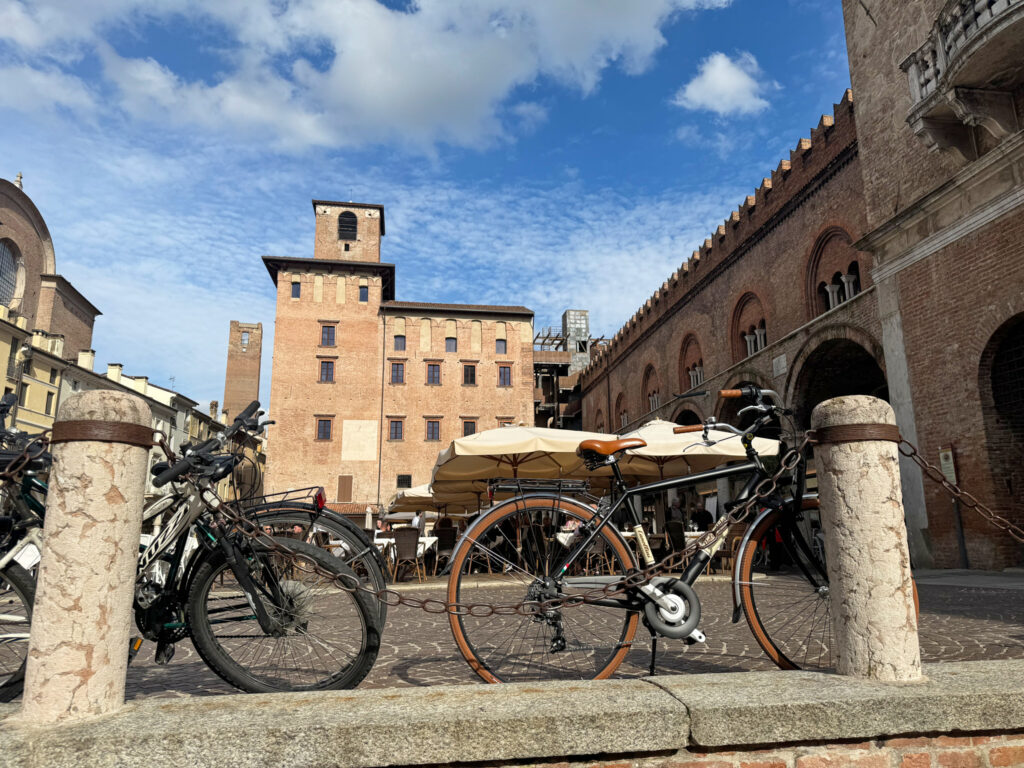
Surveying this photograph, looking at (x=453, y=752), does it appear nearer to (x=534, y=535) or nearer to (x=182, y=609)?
(x=534, y=535)

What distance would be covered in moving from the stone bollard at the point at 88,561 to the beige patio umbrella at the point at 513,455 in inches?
240

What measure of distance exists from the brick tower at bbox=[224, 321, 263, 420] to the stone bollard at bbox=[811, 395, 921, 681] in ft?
201

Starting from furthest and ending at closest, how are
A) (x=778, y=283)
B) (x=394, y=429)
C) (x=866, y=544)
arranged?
(x=394, y=429) → (x=778, y=283) → (x=866, y=544)

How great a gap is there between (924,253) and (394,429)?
28355 mm

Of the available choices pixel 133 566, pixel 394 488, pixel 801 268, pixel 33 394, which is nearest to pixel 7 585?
pixel 133 566

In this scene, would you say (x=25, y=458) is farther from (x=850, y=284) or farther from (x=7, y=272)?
(x=7, y=272)

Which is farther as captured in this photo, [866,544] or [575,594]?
[575,594]

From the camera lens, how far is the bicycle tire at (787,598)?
2.86 m

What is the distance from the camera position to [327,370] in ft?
118

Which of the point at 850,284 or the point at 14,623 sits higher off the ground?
the point at 850,284

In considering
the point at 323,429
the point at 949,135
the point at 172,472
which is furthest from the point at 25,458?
the point at 323,429

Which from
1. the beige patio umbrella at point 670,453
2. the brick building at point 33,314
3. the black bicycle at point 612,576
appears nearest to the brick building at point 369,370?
the brick building at point 33,314

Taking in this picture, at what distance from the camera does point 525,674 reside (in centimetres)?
317

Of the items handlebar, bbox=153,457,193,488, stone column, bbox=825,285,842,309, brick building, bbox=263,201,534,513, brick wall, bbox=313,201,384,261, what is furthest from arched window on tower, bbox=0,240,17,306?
handlebar, bbox=153,457,193,488
